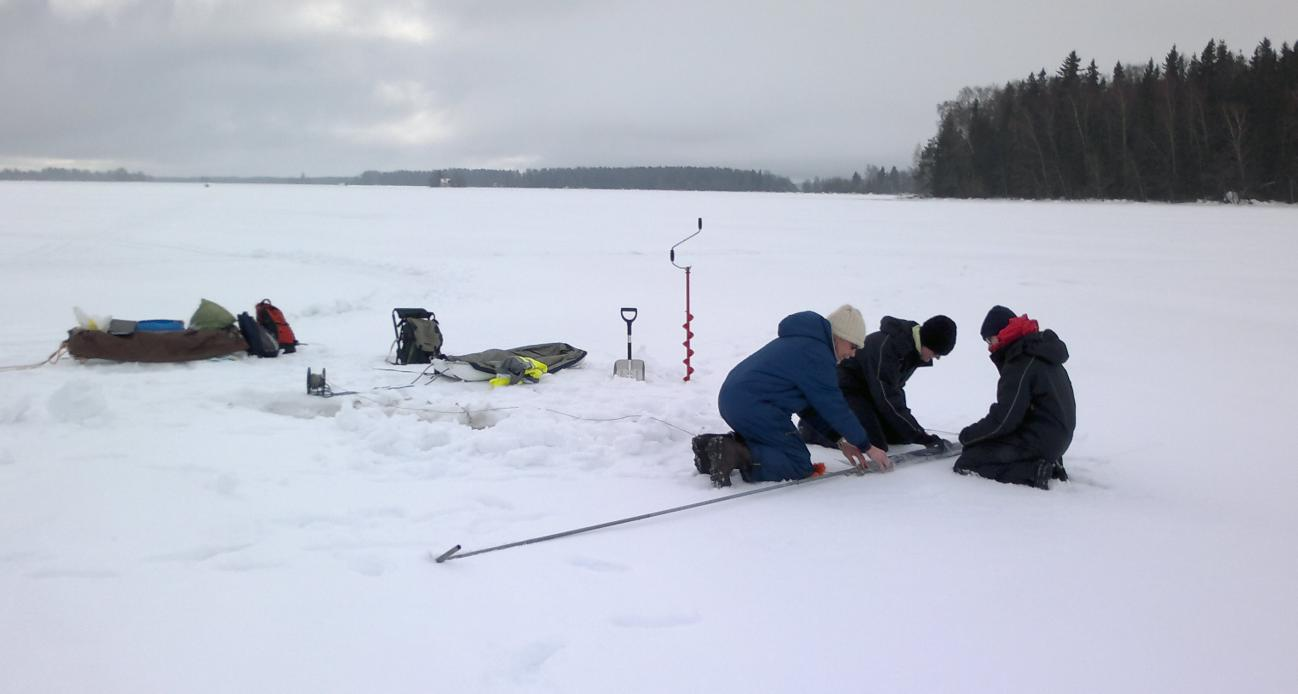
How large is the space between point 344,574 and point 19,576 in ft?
3.94

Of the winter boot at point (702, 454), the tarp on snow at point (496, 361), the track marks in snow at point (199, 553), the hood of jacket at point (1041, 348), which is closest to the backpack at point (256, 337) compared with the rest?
the tarp on snow at point (496, 361)

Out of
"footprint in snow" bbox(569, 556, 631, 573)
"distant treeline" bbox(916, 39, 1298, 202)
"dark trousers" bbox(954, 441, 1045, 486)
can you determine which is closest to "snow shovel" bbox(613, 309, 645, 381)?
"dark trousers" bbox(954, 441, 1045, 486)

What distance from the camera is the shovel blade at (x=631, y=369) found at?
272 inches

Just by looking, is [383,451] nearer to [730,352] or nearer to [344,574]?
[344,574]

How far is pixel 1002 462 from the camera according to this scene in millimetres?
4340

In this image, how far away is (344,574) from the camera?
3156 mm

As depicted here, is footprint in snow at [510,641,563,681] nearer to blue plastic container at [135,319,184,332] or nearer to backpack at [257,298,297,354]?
backpack at [257,298,297,354]

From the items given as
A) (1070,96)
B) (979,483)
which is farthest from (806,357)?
(1070,96)

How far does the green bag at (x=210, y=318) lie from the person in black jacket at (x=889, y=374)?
549cm

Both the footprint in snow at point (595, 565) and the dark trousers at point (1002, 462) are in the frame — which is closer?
the footprint in snow at point (595, 565)

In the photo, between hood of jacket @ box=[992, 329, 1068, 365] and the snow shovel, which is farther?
the snow shovel

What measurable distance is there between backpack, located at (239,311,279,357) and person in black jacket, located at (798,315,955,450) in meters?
5.19

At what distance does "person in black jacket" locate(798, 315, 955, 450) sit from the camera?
15.4ft

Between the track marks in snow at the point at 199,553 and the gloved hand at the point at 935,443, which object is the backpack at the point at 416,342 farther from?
the gloved hand at the point at 935,443
